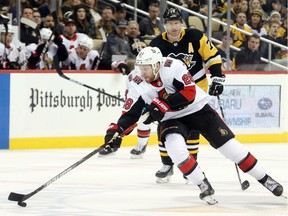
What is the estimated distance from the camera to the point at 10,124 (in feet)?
33.4

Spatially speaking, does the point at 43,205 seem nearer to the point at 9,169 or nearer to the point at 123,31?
the point at 9,169

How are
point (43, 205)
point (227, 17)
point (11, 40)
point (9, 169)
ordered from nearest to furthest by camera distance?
point (43, 205), point (9, 169), point (11, 40), point (227, 17)

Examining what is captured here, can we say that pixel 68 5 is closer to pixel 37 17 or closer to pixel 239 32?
pixel 37 17

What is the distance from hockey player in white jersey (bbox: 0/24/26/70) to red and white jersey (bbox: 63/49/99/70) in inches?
22.7

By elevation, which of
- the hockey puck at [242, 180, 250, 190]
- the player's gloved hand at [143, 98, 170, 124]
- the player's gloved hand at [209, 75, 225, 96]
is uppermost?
the player's gloved hand at [209, 75, 225, 96]

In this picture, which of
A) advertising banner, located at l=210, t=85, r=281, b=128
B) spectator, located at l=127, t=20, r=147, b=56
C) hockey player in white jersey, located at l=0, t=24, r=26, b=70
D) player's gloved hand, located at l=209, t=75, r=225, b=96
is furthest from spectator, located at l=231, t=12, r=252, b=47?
player's gloved hand, located at l=209, t=75, r=225, b=96

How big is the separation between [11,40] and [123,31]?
1548mm

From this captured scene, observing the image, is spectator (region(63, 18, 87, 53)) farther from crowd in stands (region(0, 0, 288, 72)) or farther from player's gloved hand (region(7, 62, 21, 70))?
player's gloved hand (region(7, 62, 21, 70))

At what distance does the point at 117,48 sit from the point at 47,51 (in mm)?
908

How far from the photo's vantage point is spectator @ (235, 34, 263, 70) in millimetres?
11922

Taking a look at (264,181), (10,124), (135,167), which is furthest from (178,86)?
(10,124)

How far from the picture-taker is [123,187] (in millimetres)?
7301

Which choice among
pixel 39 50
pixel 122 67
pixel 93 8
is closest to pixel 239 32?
pixel 93 8

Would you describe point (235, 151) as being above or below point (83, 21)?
below
